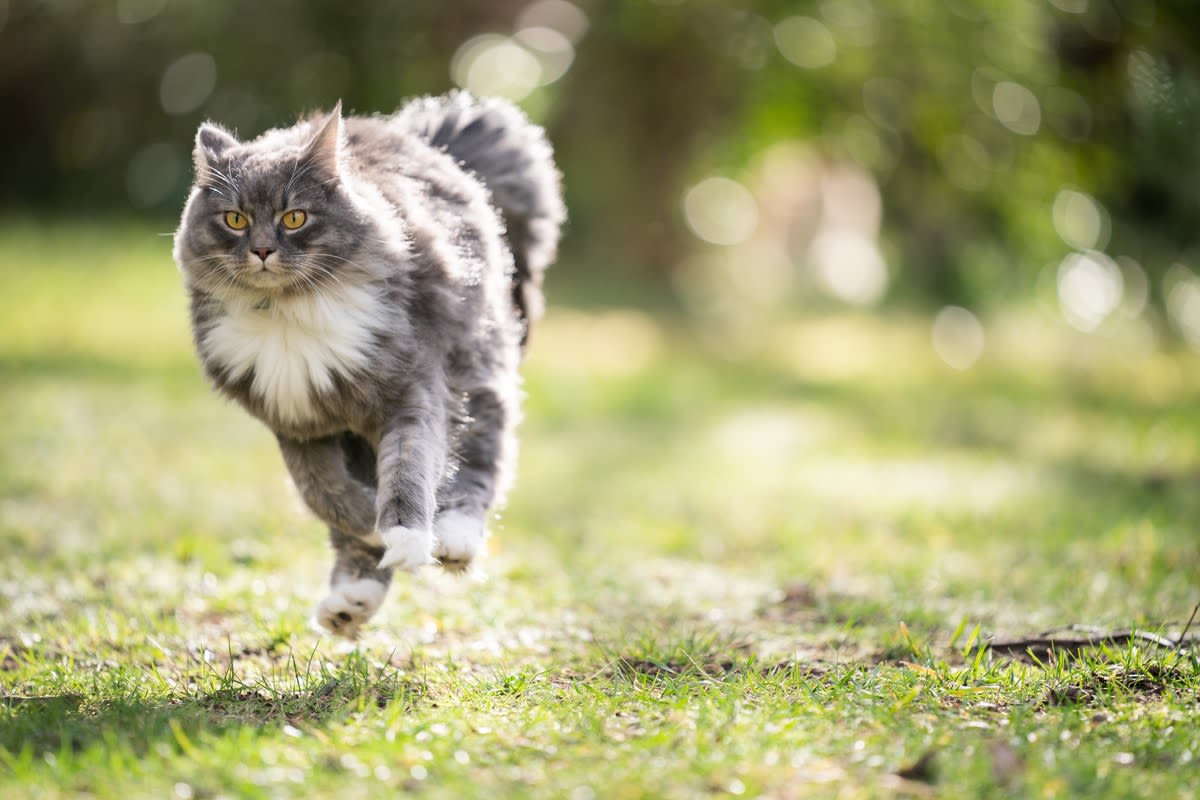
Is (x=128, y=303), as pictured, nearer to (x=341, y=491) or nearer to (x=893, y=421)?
(x=893, y=421)

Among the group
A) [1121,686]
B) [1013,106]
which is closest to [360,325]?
[1121,686]

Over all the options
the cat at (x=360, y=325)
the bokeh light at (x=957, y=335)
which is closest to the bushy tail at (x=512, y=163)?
the cat at (x=360, y=325)

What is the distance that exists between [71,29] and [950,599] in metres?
13.2

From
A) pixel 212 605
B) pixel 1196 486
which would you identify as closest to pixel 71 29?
pixel 212 605

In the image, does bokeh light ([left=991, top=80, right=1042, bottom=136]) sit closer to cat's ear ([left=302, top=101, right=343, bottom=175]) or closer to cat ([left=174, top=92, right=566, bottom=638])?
cat ([left=174, top=92, right=566, bottom=638])

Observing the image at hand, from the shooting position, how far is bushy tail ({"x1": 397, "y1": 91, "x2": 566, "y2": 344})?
4.19 metres

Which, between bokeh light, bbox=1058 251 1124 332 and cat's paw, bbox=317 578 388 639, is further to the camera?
bokeh light, bbox=1058 251 1124 332

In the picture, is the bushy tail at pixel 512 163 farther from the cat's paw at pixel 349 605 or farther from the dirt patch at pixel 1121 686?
the dirt patch at pixel 1121 686

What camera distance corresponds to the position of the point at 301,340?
327 cm

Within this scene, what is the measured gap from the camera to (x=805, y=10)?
42.1 feet

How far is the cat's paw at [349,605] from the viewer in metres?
3.60

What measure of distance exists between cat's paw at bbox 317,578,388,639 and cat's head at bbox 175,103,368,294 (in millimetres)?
991

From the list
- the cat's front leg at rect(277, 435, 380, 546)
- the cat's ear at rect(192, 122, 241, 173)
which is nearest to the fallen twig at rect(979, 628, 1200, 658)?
the cat's front leg at rect(277, 435, 380, 546)

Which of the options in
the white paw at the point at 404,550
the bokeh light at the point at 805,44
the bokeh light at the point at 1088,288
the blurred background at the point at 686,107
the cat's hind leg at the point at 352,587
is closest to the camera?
the white paw at the point at 404,550
